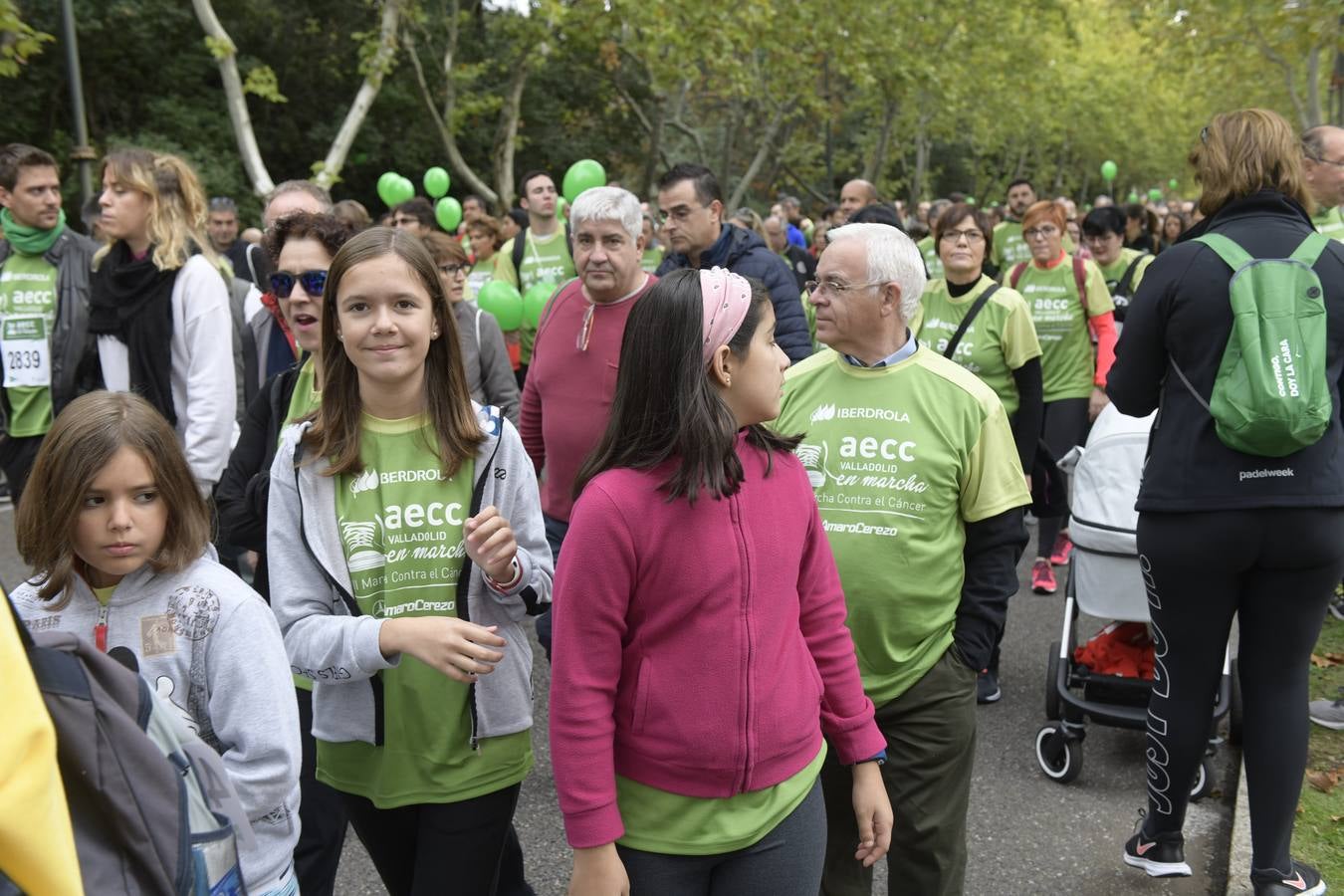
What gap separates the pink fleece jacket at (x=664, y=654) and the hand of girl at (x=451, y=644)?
19 cm

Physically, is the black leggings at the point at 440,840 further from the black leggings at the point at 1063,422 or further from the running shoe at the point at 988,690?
the black leggings at the point at 1063,422

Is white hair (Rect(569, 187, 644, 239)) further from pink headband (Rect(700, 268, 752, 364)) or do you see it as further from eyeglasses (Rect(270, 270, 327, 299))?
pink headband (Rect(700, 268, 752, 364))

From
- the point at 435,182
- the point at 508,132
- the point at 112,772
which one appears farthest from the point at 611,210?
the point at 508,132

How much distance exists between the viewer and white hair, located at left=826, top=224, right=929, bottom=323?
3002 millimetres

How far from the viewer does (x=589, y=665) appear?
2070mm

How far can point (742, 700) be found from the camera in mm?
2115

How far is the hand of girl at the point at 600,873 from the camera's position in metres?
2.04

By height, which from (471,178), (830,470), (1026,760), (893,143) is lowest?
(1026,760)

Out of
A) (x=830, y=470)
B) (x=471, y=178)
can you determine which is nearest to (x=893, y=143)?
(x=471, y=178)

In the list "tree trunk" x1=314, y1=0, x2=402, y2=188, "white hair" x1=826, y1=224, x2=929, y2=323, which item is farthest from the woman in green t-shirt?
"tree trunk" x1=314, y1=0, x2=402, y2=188

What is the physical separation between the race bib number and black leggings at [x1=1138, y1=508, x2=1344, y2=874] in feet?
14.2

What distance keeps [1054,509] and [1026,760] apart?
111cm

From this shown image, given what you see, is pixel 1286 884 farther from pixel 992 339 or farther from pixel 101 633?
pixel 101 633

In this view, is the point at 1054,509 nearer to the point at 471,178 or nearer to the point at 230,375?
the point at 230,375
